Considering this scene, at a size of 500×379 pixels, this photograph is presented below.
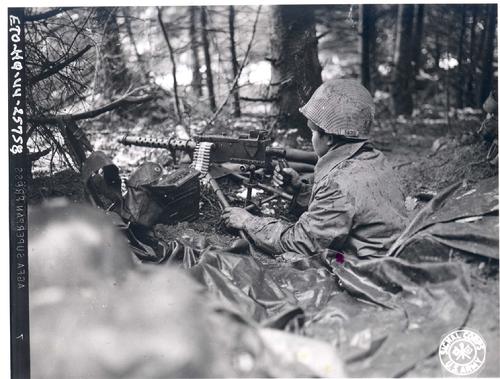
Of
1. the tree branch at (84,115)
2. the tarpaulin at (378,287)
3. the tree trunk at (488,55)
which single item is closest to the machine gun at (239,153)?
the tree branch at (84,115)

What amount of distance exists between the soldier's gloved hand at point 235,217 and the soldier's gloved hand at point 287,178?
1.40ft

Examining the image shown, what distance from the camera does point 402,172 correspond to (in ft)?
19.0

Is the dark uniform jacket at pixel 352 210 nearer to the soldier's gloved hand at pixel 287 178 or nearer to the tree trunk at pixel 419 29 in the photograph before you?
the soldier's gloved hand at pixel 287 178

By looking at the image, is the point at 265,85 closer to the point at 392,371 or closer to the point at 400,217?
the point at 400,217

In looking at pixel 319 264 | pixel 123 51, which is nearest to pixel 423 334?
pixel 319 264

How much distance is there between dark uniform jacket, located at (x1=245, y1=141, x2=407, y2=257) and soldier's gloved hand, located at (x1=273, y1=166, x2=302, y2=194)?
1.71 ft

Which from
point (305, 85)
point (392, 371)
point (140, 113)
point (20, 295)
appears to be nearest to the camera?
point (392, 371)

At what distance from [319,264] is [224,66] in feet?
10.8

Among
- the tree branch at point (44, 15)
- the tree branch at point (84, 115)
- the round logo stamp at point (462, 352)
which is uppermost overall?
the tree branch at point (44, 15)

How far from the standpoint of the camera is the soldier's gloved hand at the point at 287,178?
157 inches

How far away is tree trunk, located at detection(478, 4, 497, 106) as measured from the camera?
3850 mm

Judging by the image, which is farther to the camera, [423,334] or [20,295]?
[20,295]

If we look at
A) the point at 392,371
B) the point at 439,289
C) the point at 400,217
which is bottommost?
the point at 392,371

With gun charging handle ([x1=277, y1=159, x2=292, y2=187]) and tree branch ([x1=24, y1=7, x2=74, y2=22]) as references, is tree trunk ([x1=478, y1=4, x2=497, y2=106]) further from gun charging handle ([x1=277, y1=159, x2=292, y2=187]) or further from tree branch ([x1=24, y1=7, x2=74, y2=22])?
tree branch ([x1=24, y1=7, x2=74, y2=22])
